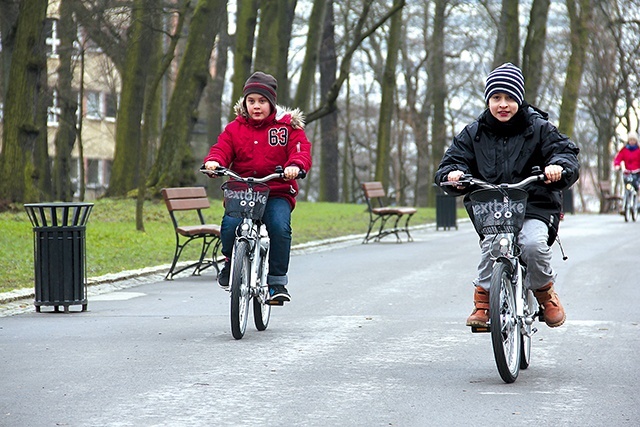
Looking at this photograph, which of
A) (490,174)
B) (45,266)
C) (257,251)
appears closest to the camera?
(490,174)

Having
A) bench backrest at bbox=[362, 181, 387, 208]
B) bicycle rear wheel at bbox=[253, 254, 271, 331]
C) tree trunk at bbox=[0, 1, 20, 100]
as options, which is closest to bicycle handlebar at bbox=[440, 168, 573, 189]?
bicycle rear wheel at bbox=[253, 254, 271, 331]

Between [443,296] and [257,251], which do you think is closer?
[257,251]

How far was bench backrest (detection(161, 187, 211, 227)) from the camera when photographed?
1485 centimetres

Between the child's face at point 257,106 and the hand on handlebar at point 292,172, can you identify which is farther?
the child's face at point 257,106

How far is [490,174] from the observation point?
721 cm

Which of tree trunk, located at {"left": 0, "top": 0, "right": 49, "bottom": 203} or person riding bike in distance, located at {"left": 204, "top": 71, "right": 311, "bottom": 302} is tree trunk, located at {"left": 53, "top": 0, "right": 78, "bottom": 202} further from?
person riding bike in distance, located at {"left": 204, "top": 71, "right": 311, "bottom": 302}

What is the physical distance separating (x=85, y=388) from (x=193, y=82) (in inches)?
818

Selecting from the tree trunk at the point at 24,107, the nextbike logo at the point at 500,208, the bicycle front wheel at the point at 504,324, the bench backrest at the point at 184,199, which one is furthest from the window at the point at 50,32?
the bicycle front wheel at the point at 504,324

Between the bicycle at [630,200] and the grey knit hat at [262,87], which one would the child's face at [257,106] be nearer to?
the grey knit hat at [262,87]

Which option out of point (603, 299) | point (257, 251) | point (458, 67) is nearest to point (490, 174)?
point (257, 251)

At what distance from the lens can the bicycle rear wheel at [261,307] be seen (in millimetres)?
9185

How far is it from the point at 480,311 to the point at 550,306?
542 millimetres

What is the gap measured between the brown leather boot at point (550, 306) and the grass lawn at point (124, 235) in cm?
685

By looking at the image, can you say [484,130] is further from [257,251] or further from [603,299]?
[603,299]
